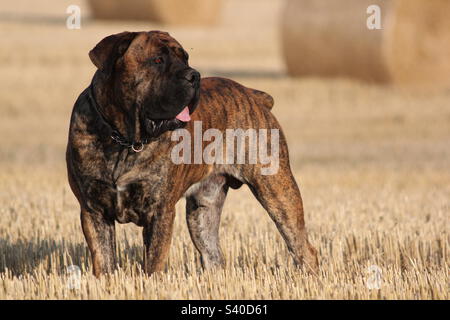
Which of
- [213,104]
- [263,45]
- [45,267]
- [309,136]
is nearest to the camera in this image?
[213,104]

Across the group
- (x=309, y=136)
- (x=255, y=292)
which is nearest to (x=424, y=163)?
(x=309, y=136)

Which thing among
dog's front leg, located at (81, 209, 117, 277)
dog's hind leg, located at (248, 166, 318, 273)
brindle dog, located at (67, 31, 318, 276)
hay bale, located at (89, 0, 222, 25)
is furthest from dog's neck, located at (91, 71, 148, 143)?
hay bale, located at (89, 0, 222, 25)

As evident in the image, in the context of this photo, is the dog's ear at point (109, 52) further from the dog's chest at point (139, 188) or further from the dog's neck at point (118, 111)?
the dog's chest at point (139, 188)

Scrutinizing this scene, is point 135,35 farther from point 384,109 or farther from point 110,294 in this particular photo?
point 384,109

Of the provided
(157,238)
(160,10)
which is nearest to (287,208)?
(157,238)

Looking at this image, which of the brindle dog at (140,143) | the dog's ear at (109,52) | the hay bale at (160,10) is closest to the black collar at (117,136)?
the brindle dog at (140,143)

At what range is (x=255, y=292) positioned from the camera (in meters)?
5.52

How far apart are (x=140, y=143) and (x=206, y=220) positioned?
1170 millimetres

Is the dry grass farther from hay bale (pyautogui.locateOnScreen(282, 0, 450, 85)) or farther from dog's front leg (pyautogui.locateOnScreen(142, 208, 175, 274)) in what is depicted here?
hay bale (pyautogui.locateOnScreen(282, 0, 450, 85))

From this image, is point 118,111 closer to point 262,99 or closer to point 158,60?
point 158,60

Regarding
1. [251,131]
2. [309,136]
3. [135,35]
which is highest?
[135,35]

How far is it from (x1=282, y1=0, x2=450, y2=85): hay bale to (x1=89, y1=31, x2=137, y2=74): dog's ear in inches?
479

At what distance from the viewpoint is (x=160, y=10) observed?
26938 millimetres

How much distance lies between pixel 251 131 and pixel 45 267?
5.98 feet
